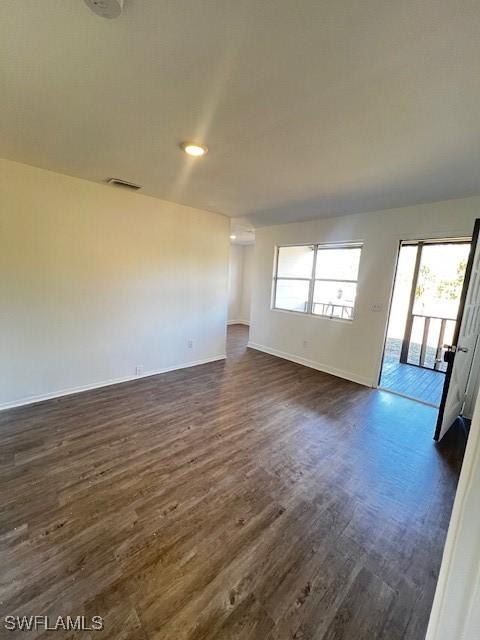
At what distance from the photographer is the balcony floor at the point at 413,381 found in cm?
364

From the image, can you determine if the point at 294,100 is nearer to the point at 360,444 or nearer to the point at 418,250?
the point at 360,444

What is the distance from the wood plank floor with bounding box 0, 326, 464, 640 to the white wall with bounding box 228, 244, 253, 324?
5170 mm

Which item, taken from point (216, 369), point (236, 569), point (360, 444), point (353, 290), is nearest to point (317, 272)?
point (353, 290)

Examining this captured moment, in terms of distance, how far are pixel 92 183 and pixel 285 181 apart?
2.19 m

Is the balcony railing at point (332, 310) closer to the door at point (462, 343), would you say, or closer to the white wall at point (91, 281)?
the door at point (462, 343)

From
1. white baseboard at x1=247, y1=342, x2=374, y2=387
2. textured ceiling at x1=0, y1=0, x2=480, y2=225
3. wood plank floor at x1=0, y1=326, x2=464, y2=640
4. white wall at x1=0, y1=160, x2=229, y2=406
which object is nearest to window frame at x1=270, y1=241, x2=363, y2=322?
white baseboard at x1=247, y1=342, x2=374, y2=387

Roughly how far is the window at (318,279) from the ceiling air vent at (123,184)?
111 inches

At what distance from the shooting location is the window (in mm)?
4227

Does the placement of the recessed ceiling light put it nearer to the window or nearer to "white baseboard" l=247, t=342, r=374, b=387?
the window

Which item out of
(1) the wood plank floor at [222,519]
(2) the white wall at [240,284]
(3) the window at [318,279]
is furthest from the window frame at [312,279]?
(2) the white wall at [240,284]

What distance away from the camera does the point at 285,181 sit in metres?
2.69

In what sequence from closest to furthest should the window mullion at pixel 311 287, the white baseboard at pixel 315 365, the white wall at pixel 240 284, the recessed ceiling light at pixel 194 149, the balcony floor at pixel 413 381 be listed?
the recessed ceiling light at pixel 194 149 → the balcony floor at pixel 413 381 → the white baseboard at pixel 315 365 → the window mullion at pixel 311 287 → the white wall at pixel 240 284

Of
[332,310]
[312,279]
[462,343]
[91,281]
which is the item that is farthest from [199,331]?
[462,343]

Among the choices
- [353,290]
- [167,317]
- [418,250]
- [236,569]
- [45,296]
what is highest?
[418,250]
